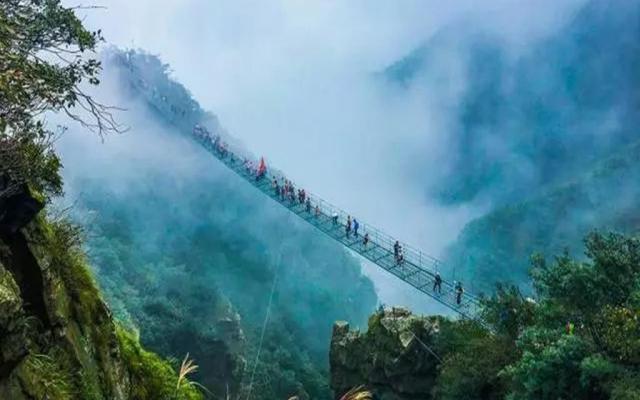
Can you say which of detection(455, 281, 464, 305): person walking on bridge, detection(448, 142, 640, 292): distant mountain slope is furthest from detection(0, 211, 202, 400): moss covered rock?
detection(448, 142, 640, 292): distant mountain slope

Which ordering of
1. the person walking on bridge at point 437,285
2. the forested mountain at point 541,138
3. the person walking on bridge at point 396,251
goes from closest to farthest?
the person walking on bridge at point 437,285 < the person walking on bridge at point 396,251 < the forested mountain at point 541,138

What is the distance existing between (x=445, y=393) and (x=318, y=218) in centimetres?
794

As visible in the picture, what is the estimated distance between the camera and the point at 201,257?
39406mm

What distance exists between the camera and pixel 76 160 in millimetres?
40875

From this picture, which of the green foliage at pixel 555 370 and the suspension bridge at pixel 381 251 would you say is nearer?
the green foliage at pixel 555 370

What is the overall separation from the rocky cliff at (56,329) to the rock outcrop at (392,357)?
1100 centimetres

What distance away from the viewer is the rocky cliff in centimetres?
305

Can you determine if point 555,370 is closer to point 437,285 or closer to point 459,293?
point 459,293

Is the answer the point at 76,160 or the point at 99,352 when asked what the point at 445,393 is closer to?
the point at 99,352

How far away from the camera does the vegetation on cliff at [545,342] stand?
8.34 metres

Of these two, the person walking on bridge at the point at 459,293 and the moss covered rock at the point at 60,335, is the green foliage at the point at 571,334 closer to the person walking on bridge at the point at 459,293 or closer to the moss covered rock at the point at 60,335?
the person walking on bridge at the point at 459,293

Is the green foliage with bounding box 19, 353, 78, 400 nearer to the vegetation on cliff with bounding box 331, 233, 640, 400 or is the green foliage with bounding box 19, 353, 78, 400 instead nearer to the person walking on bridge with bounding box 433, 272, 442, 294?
the vegetation on cliff with bounding box 331, 233, 640, 400

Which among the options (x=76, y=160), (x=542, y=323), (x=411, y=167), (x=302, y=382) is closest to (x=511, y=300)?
(x=542, y=323)

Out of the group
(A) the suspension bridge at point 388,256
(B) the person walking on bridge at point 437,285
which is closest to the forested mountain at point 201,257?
(A) the suspension bridge at point 388,256
